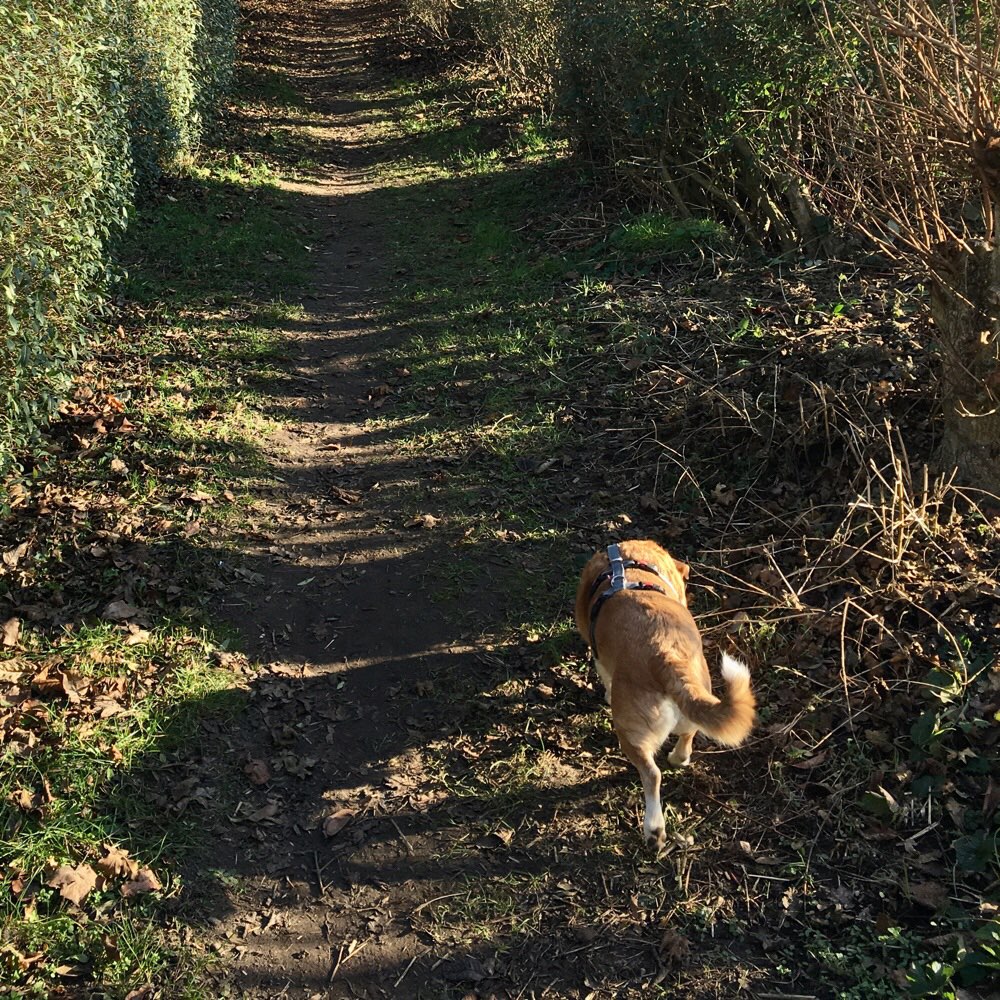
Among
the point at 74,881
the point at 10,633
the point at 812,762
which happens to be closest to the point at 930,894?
the point at 812,762

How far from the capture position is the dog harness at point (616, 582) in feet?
12.8

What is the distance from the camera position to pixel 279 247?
966 centimetres

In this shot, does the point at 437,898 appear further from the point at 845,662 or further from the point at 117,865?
the point at 845,662

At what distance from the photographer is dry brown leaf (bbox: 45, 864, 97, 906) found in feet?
11.1

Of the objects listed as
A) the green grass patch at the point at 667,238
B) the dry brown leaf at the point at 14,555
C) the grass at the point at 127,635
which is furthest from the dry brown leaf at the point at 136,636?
the green grass patch at the point at 667,238

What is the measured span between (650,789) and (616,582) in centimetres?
94

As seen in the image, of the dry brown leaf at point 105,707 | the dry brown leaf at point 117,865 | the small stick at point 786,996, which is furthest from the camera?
the dry brown leaf at point 105,707

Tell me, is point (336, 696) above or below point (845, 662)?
below

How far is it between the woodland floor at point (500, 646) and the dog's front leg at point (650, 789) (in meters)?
0.11

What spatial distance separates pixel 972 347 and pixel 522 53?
1066 cm

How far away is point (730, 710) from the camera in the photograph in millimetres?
3145

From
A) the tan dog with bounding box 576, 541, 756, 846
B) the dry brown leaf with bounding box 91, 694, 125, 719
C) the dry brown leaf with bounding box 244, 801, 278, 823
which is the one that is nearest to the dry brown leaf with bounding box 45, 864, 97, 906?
the dry brown leaf with bounding box 244, 801, 278, 823

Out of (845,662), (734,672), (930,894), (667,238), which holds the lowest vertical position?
(930,894)

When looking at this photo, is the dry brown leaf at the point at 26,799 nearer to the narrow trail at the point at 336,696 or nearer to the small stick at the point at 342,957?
the narrow trail at the point at 336,696
